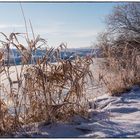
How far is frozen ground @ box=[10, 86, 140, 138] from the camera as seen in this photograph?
343 centimetres

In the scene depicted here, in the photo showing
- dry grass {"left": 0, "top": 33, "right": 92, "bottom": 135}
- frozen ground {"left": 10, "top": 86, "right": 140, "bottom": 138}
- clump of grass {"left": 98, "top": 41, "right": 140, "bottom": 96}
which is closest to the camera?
frozen ground {"left": 10, "top": 86, "right": 140, "bottom": 138}

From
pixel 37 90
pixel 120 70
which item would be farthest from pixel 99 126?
pixel 120 70

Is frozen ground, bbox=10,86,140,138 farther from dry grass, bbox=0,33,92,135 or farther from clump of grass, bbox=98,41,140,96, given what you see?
clump of grass, bbox=98,41,140,96

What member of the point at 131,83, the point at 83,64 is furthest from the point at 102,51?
the point at 83,64

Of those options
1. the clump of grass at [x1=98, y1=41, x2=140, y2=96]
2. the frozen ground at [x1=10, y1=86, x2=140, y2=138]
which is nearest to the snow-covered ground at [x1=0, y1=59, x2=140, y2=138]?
the frozen ground at [x1=10, y1=86, x2=140, y2=138]

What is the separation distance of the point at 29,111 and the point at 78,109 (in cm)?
57

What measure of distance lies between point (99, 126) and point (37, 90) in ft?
2.30

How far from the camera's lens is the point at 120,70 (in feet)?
22.3

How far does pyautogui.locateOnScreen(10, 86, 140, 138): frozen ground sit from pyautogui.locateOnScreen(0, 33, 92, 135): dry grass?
0.48 feet

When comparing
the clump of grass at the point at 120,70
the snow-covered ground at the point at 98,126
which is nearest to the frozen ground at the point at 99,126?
the snow-covered ground at the point at 98,126

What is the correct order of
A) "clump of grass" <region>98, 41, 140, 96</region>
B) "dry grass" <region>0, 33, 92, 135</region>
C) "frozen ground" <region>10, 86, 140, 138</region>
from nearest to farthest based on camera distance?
"frozen ground" <region>10, 86, 140, 138</region>, "dry grass" <region>0, 33, 92, 135</region>, "clump of grass" <region>98, 41, 140, 96</region>

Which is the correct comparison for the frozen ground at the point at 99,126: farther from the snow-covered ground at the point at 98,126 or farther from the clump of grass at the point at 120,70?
the clump of grass at the point at 120,70

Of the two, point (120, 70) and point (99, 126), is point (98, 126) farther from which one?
point (120, 70)

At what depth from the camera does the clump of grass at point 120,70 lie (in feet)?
20.8
